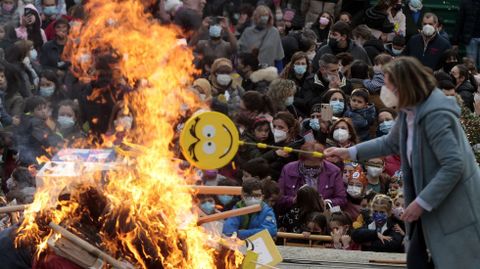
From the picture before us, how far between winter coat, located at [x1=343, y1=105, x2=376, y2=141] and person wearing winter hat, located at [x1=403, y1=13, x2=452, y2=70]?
9.88 ft

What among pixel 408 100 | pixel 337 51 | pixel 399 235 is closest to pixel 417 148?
pixel 408 100

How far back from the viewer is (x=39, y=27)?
56.2 ft

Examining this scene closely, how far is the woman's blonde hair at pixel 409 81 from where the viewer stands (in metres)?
8.16

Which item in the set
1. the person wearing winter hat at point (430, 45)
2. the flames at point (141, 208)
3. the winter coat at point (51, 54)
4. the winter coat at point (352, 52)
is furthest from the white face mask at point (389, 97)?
the winter coat at point (51, 54)

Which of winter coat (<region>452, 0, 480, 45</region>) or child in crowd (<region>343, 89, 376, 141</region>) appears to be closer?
child in crowd (<region>343, 89, 376, 141</region>)

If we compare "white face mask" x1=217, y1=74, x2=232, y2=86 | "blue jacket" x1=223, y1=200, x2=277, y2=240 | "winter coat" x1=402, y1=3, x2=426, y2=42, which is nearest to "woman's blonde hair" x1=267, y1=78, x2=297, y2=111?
"white face mask" x1=217, y1=74, x2=232, y2=86

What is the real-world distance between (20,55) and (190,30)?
2.41m

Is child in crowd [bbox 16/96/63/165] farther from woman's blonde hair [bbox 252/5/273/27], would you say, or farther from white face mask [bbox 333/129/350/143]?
woman's blonde hair [bbox 252/5/273/27]

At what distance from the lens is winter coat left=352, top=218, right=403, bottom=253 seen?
11.1 metres

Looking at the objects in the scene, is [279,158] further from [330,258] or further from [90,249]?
[90,249]

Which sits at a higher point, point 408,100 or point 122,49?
point 408,100

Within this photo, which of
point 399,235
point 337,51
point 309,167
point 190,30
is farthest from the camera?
point 190,30

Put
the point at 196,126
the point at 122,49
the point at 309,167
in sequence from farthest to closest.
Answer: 1. the point at 122,49
2. the point at 309,167
3. the point at 196,126

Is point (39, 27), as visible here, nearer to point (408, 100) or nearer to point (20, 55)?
point (20, 55)
